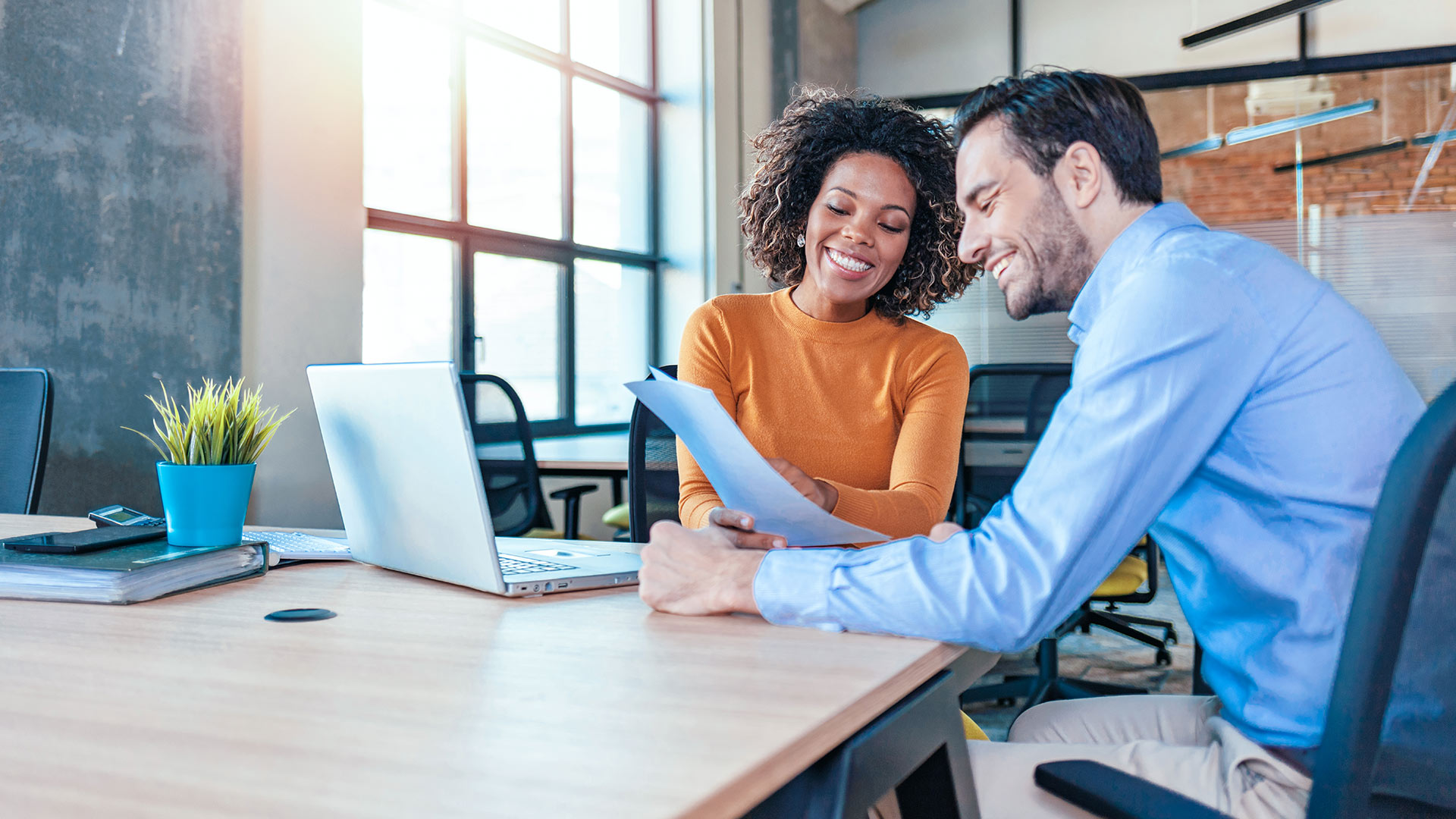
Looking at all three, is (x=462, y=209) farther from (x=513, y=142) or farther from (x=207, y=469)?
(x=207, y=469)

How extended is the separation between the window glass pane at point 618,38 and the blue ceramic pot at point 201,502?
4.65 m

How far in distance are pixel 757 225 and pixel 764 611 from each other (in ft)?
4.11

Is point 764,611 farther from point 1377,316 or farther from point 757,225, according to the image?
point 1377,316

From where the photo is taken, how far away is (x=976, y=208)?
1215mm

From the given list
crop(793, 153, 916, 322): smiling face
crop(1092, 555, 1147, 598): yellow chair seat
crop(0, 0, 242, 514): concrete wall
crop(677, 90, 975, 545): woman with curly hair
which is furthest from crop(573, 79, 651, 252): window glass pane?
crop(793, 153, 916, 322): smiling face

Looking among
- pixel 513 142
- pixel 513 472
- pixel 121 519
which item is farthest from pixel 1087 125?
pixel 513 142

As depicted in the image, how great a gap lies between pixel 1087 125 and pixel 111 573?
3.65 ft

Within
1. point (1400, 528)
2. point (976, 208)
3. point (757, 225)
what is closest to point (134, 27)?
point (757, 225)

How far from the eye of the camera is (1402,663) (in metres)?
0.62

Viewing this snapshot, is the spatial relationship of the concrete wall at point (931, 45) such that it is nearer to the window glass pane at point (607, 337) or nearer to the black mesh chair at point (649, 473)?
the window glass pane at point (607, 337)

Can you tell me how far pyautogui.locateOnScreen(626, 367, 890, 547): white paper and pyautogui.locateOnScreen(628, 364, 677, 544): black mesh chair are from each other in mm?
540

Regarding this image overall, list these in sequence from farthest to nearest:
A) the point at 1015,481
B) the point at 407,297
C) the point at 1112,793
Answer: the point at 407,297 < the point at 1015,481 < the point at 1112,793

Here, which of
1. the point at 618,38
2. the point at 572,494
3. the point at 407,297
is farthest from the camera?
the point at 618,38

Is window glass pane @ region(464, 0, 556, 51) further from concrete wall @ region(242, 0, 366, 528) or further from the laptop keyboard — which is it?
the laptop keyboard
